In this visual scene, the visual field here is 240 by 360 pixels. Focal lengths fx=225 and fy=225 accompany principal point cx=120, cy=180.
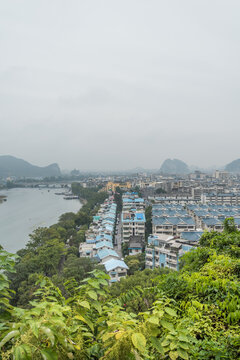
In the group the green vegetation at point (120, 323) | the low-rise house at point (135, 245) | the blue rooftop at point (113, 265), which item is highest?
the green vegetation at point (120, 323)

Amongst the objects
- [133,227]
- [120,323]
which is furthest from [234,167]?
[120,323]

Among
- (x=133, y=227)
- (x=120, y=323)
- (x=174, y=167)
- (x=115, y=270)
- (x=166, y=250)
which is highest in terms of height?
(x=174, y=167)

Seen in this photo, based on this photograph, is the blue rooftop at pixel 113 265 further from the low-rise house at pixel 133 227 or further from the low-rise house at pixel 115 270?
the low-rise house at pixel 133 227

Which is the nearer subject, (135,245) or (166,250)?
(166,250)

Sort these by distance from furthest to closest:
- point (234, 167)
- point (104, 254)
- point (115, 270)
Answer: point (234, 167) < point (104, 254) < point (115, 270)

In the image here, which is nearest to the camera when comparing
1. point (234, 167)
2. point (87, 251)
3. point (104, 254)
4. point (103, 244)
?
point (104, 254)

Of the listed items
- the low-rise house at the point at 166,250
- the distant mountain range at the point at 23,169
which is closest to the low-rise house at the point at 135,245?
the low-rise house at the point at 166,250

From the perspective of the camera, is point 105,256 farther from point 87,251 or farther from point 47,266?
point 47,266
